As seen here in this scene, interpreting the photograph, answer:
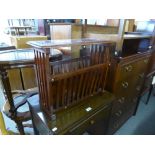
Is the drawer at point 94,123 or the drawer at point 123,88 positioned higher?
the drawer at point 123,88

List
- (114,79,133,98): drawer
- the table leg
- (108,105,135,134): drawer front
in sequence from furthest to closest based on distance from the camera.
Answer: (108,105,135,134): drawer front < (114,79,133,98): drawer < the table leg

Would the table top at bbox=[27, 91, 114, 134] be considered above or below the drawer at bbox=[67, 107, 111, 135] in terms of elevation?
above

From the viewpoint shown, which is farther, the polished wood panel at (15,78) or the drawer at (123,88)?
the polished wood panel at (15,78)

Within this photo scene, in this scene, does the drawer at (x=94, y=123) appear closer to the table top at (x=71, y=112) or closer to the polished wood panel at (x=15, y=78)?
the table top at (x=71, y=112)

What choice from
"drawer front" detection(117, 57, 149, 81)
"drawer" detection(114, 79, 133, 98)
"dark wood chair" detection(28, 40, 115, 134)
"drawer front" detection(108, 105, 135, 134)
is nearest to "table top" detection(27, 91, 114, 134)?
"dark wood chair" detection(28, 40, 115, 134)

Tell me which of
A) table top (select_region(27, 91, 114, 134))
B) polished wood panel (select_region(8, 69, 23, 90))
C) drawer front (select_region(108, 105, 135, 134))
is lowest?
drawer front (select_region(108, 105, 135, 134))

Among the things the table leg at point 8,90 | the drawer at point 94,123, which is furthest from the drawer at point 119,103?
the table leg at point 8,90

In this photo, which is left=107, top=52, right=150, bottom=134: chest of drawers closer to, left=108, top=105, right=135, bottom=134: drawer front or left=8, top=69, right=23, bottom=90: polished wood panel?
left=108, top=105, right=135, bottom=134: drawer front

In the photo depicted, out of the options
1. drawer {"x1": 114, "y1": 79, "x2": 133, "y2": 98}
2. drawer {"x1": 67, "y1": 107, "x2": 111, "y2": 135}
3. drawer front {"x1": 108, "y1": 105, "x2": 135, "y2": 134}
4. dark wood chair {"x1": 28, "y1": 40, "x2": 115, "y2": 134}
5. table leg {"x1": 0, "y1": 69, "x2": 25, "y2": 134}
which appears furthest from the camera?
drawer front {"x1": 108, "y1": 105, "x2": 135, "y2": 134}

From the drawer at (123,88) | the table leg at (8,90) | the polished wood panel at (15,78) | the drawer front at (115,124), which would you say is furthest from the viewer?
the polished wood panel at (15,78)

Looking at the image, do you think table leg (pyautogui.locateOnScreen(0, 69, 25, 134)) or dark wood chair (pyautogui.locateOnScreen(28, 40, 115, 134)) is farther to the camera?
table leg (pyautogui.locateOnScreen(0, 69, 25, 134))

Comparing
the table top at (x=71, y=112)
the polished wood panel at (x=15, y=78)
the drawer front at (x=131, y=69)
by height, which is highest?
the drawer front at (x=131, y=69)

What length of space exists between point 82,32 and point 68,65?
0.60 metres

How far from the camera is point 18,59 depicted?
Answer: 4.22ft
